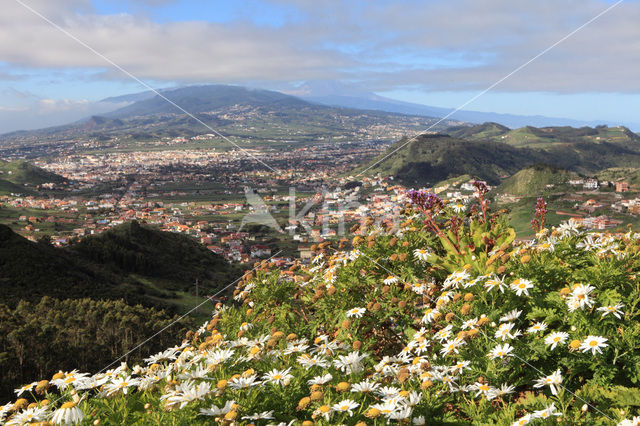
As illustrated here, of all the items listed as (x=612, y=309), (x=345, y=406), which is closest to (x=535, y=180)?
(x=612, y=309)

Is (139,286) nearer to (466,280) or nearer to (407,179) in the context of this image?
(466,280)

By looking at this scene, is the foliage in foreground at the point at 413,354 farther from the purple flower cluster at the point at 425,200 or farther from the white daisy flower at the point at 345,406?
the purple flower cluster at the point at 425,200

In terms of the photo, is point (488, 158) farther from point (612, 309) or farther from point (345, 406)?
point (345, 406)

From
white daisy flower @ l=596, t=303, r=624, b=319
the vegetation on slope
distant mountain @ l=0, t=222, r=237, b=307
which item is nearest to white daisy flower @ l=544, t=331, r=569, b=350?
white daisy flower @ l=596, t=303, r=624, b=319

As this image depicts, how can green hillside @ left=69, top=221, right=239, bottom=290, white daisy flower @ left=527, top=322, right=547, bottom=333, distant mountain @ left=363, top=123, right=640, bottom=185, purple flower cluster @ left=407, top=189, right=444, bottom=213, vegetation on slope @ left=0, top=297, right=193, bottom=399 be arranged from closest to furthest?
white daisy flower @ left=527, top=322, right=547, bottom=333 < purple flower cluster @ left=407, top=189, right=444, bottom=213 < vegetation on slope @ left=0, top=297, right=193, bottom=399 < green hillside @ left=69, top=221, right=239, bottom=290 < distant mountain @ left=363, top=123, right=640, bottom=185

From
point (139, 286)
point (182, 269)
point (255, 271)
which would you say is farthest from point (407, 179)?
point (255, 271)

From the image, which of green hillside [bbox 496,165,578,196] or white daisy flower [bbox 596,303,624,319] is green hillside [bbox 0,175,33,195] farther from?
white daisy flower [bbox 596,303,624,319]
